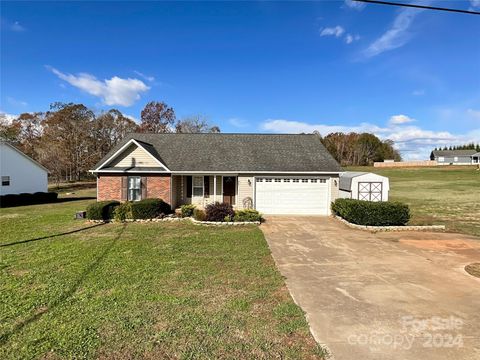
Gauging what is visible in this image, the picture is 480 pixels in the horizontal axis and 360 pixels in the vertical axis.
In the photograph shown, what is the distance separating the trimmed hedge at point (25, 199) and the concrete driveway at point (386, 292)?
75.6 ft

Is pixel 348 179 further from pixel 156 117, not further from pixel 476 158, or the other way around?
pixel 476 158

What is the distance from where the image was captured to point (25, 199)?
25609 mm

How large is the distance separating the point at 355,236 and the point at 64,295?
10.2 metres

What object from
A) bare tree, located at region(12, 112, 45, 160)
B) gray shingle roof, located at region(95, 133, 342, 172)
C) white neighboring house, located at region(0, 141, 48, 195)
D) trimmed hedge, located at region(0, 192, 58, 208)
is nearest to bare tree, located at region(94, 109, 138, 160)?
bare tree, located at region(12, 112, 45, 160)

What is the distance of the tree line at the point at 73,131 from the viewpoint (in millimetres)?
44438

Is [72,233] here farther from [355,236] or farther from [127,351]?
[355,236]

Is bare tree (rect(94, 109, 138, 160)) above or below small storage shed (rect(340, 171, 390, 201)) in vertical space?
above

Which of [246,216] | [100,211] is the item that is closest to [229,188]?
[246,216]

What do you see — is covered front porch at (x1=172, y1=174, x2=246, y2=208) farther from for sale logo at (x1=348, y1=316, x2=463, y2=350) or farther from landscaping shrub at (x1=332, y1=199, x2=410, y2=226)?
for sale logo at (x1=348, y1=316, x2=463, y2=350)

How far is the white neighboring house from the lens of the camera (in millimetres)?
26000

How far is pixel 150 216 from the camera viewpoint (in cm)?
1577

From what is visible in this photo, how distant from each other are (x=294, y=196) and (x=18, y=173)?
24.4 m

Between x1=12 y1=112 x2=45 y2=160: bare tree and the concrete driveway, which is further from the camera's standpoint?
x1=12 y1=112 x2=45 y2=160: bare tree

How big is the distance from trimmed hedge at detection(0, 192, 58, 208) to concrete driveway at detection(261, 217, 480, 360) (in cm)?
2303
